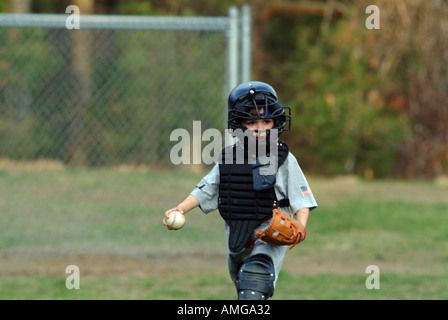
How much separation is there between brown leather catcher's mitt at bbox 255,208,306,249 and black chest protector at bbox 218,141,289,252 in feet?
0.57

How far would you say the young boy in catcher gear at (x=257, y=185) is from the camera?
4023mm

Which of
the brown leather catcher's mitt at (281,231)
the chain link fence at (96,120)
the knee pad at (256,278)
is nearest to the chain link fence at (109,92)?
the chain link fence at (96,120)

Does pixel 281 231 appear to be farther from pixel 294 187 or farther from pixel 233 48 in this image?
pixel 233 48

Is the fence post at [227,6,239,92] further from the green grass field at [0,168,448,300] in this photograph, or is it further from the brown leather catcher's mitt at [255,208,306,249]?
the brown leather catcher's mitt at [255,208,306,249]

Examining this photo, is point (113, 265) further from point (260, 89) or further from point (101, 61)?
point (260, 89)

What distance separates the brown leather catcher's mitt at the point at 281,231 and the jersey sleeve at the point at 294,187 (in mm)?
166

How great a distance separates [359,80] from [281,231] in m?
14.5

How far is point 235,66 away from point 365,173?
1173cm

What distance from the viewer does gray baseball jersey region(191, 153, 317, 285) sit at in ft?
13.2

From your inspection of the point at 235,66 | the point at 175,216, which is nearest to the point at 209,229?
the point at 235,66

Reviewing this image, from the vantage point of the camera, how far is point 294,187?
4.05 meters

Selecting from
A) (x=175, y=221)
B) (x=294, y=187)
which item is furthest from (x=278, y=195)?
(x=175, y=221)

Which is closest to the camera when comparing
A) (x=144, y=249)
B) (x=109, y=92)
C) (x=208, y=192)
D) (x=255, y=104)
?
(x=255, y=104)

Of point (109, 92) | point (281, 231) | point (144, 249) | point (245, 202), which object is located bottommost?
point (281, 231)
